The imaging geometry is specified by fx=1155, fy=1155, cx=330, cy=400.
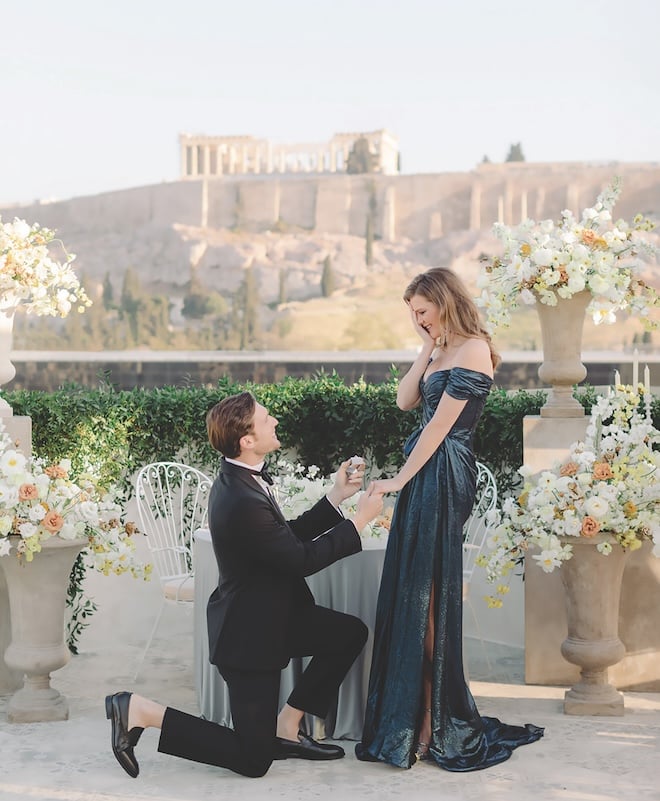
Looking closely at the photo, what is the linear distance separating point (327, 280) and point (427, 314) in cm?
3552

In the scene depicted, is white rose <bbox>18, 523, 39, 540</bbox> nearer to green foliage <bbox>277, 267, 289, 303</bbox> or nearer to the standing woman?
the standing woman

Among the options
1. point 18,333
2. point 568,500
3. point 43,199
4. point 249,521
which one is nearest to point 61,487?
point 249,521

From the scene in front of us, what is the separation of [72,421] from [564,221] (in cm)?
233

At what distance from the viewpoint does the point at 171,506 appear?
16.9ft

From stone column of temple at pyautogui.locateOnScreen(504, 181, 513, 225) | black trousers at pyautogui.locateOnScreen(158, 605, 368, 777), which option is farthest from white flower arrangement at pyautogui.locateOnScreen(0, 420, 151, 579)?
stone column of temple at pyautogui.locateOnScreen(504, 181, 513, 225)

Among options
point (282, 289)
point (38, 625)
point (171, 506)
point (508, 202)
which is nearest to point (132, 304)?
point (282, 289)

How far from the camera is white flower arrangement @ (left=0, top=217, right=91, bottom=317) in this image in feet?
14.3

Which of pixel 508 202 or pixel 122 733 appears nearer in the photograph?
pixel 122 733

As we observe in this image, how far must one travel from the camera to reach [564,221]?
4316 millimetres

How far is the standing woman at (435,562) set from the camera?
3449 mm

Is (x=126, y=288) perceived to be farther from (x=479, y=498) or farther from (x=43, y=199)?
(x=479, y=498)

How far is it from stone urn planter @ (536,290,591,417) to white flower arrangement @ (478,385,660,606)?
1.21 feet

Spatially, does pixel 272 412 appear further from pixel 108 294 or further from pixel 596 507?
pixel 108 294

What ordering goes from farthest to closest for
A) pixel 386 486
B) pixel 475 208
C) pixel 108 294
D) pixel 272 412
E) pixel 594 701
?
1. pixel 475 208
2. pixel 108 294
3. pixel 272 412
4. pixel 594 701
5. pixel 386 486
